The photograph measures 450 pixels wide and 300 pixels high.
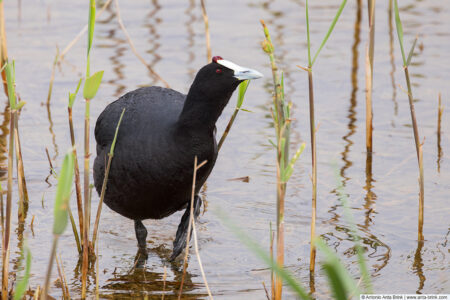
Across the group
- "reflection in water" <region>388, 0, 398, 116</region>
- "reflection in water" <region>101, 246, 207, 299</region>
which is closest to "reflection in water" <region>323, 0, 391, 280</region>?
"reflection in water" <region>388, 0, 398, 116</region>

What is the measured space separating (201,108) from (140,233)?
1165mm

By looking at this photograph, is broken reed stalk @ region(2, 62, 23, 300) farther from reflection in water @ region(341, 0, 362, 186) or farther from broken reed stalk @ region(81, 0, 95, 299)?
reflection in water @ region(341, 0, 362, 186)

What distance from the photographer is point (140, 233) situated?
5.06m

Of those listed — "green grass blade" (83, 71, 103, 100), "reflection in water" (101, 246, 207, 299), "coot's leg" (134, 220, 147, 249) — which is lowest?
"reflection in water" (101, 246, 207, 299)

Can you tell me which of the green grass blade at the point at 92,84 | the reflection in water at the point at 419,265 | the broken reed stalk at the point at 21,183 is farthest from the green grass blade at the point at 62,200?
the reflection in water at the point at 419,265

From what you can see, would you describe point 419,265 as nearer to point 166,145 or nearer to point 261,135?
point 166,145

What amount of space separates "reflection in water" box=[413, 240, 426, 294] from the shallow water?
1 centimetres

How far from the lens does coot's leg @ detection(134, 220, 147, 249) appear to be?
5039 millimetres

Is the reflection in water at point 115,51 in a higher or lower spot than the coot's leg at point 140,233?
higher

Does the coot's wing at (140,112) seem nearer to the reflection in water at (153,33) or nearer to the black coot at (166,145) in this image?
the black coot at (166,145)

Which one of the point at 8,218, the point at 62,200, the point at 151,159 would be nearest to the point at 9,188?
the point at 8,218

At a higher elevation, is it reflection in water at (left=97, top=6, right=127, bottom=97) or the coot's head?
the coot's head

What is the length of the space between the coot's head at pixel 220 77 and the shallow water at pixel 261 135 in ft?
2.51

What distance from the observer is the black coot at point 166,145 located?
427 centimetres
